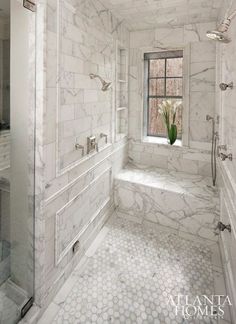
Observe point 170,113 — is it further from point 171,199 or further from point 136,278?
point 136,278

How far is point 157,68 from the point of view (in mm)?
3146

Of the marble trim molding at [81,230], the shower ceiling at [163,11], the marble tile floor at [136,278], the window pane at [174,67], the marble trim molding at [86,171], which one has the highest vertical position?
the shower ceiling at [163,11]

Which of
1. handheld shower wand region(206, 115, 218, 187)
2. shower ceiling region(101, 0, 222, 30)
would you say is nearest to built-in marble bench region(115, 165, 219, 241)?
handheld shower wand region(206, 115, 218, 187)

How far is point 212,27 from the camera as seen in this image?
2615mm

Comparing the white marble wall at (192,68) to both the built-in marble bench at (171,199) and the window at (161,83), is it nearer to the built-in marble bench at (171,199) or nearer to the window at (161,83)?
the window at (161,83)

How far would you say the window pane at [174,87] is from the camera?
3057mm

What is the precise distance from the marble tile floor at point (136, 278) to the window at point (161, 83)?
1.61m

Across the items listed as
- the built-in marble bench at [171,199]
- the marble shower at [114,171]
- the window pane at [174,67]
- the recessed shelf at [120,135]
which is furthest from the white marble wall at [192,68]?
the recessed shelf at [120,135]


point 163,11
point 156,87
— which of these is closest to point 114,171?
point 156,87

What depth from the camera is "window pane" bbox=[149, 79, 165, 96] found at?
316 cm

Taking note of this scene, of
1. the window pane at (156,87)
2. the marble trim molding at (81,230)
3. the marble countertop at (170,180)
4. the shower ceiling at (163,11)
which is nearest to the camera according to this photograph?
the marble trim molding at (81,230)

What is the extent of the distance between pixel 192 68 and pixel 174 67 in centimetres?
34

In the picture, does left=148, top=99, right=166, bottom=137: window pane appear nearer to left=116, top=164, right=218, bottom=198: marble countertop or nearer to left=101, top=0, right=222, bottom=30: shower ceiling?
left=116, top=164, right=218, bottom=198: marble countertop

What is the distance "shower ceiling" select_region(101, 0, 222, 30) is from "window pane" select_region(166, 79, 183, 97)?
2.24 ft
